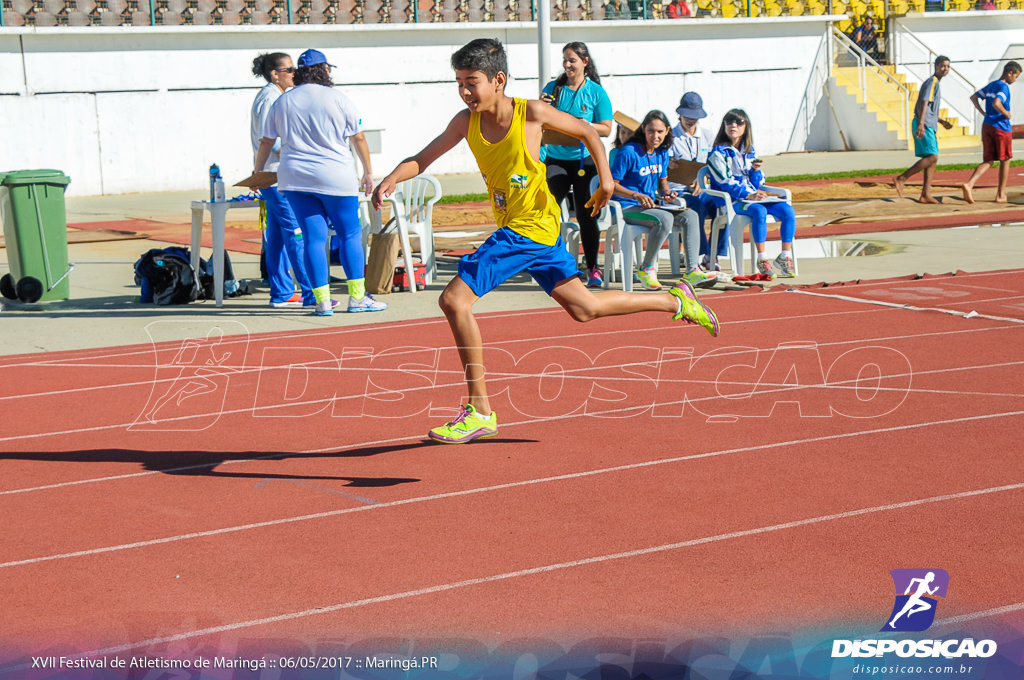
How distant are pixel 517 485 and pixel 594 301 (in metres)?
1.32

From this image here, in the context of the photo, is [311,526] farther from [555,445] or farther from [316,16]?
[316,16]

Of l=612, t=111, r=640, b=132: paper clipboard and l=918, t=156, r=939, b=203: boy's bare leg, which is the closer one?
l=612, t=111, r=640, b=132: paper clipboard

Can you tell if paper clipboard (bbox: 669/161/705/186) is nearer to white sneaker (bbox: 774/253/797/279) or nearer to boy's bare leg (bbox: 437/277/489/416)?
white sneaker (bbox: 774/253/797/279)

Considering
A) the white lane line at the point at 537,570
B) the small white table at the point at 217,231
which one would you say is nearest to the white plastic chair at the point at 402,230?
the small white table at the point at 217,231

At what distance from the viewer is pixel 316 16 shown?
31938mm

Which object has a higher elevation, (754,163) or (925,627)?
(754,163)

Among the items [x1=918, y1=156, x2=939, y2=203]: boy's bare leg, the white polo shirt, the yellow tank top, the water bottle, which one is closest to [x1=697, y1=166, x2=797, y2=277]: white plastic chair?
the white polo shirt

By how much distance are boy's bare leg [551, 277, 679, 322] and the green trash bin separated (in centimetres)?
655

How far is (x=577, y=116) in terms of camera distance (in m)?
11.3

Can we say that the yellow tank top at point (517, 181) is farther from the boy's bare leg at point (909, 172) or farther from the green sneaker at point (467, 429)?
the boy's bare leg at point (909, 172)

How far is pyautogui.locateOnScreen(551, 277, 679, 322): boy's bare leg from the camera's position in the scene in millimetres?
6410

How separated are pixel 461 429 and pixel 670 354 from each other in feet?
8.64

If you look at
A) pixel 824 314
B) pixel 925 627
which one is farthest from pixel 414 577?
pixel 824 314

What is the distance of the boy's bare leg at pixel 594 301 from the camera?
6.41m
